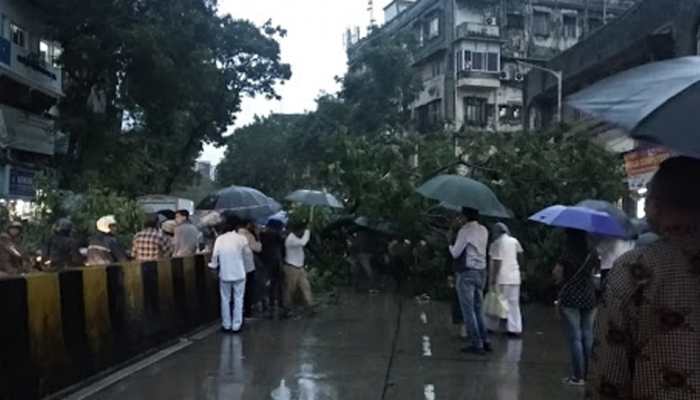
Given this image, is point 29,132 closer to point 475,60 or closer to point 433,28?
point 475,60

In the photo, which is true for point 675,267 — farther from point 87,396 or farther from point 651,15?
point 651,15

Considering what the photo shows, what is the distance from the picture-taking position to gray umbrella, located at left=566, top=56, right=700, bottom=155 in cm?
252

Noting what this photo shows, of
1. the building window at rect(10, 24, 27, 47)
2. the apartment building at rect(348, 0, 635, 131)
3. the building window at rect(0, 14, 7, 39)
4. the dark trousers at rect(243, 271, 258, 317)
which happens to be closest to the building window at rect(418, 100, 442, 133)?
the apartment building at rect(348, 0, 635, 131)

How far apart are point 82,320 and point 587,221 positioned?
4808 millimetres

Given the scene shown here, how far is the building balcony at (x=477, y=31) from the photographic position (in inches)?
1928

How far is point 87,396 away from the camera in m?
7.26

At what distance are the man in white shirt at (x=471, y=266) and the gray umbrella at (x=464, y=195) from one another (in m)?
0.12

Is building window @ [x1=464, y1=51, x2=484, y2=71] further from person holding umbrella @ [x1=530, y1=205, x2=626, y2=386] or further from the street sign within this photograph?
person holding umbrella @ [x1=530, y1=205, x2=626, y2=386]

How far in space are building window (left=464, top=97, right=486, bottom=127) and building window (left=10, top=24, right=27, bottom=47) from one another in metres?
26.6

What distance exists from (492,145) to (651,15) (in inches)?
341

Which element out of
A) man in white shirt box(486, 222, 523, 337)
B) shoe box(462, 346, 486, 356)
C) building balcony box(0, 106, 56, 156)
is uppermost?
building balcony box(0, 106, 56, 156)

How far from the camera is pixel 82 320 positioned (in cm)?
771

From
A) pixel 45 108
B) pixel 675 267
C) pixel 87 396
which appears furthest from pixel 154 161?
pixel 675 267

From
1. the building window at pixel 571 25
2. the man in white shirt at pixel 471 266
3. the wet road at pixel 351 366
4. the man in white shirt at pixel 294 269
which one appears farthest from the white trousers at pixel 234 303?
the building window at pixel 571 25
